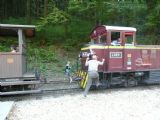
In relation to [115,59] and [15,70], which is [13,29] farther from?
[115,59]

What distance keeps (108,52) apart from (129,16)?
14139 millimetres

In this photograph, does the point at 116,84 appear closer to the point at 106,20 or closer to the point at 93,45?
the point at 93,45

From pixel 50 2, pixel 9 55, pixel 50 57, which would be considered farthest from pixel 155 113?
pixel 50 2

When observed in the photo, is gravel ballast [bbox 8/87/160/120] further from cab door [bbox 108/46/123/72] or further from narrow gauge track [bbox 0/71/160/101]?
cab door [bbox 108/46/123/72]

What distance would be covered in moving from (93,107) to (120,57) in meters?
4.57

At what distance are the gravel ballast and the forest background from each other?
8.84 m

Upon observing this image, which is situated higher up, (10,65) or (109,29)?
(109,29)

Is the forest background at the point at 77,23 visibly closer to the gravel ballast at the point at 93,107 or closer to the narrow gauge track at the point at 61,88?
the narrow gauge track at the point at 61,88

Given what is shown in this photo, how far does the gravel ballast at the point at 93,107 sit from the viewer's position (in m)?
9.63

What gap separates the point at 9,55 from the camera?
40.5 ft

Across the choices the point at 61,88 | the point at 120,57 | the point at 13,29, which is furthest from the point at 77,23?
the point at 13,29

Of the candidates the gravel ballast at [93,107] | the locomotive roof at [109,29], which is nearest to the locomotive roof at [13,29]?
the gravel ballast at [93,107]

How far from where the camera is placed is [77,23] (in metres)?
30.2

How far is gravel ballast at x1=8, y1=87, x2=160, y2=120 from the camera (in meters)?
9.63
